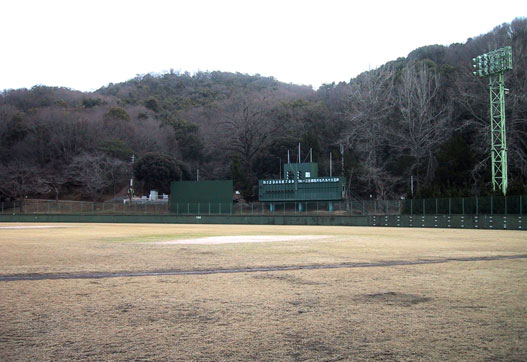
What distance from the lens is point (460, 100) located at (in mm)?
65500

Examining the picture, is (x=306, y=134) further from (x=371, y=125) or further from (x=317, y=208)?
(x=317, y=208)

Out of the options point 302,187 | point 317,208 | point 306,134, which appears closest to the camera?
point 317,208

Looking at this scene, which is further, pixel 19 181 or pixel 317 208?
pixel 19 181

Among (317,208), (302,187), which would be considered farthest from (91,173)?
(317,208)

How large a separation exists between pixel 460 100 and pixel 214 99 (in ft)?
229

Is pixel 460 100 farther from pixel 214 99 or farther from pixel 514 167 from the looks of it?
pixel 214 99

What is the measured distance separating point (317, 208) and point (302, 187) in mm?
2957

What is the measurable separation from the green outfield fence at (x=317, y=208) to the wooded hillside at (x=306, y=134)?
2.38m

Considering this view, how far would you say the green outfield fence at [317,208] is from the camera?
3881 centimetres

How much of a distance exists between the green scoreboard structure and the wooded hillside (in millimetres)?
9830

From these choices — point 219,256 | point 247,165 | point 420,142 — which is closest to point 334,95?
point 247,165

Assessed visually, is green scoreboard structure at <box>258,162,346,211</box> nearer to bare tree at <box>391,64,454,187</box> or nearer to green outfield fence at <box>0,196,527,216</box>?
green outfield fence at <box>0,196,527,216</box>

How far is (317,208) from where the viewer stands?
5359cm

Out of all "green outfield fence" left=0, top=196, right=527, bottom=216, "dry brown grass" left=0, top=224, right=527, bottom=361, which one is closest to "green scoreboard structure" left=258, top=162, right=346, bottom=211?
"green outfield fence" left=0, top=196, right=527, bottom=216
